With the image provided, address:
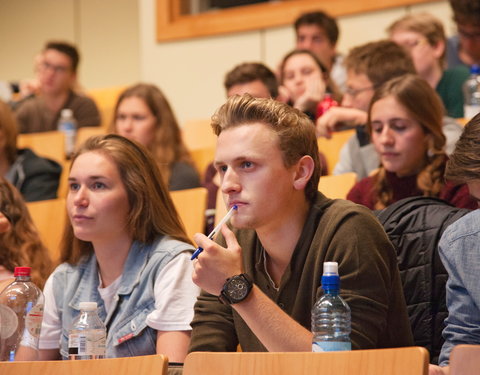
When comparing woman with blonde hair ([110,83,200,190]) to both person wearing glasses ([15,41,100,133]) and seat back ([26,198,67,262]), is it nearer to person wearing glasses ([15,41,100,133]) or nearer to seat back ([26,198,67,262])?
seat back ([26,198,67,262])

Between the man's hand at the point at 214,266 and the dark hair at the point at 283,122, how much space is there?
289mm

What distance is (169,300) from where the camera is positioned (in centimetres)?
225

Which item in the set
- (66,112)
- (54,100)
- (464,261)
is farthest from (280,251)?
(54,100)

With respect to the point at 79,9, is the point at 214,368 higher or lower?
lower

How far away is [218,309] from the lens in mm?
2051

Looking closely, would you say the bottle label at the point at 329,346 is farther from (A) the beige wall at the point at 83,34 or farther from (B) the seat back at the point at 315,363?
(A) the beige wall at the point at 83,34

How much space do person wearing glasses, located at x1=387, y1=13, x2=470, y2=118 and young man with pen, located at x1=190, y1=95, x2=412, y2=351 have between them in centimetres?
206

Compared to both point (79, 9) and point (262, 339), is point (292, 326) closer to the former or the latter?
point (262, 339)

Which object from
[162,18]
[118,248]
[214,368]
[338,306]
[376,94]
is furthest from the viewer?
[162,18]

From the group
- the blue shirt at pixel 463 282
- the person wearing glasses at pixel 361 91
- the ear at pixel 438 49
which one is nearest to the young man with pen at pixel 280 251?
the blue shirt at pixel 463 282

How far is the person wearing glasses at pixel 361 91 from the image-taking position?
10.7 ft

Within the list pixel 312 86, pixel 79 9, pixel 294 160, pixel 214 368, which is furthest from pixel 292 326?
pixel 79 9

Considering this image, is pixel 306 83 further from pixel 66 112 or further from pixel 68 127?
pixel 66 112

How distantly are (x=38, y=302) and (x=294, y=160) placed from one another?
867 mm
